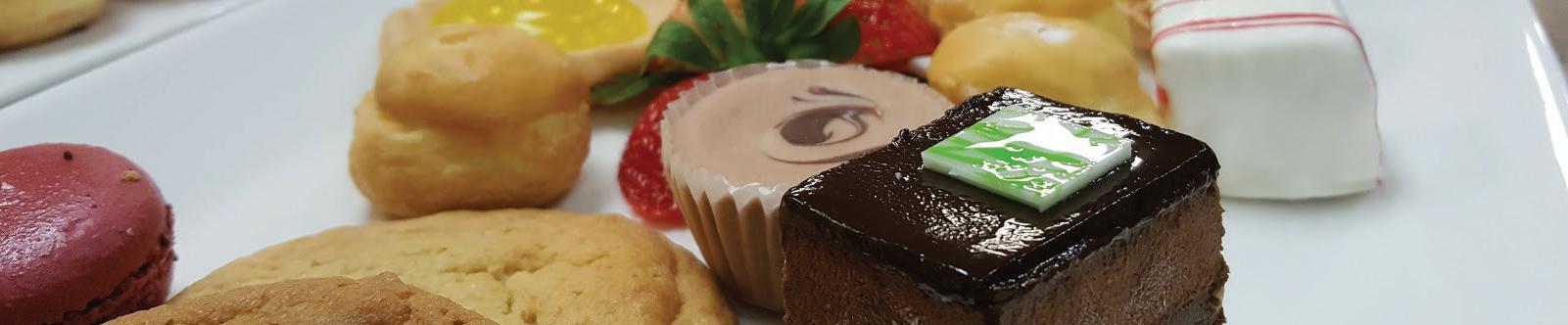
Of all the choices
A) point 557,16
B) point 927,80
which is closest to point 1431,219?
point 927,80

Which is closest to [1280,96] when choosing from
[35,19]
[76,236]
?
[76,236]

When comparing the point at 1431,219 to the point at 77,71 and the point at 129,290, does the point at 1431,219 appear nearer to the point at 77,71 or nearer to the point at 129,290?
the point at 129,290

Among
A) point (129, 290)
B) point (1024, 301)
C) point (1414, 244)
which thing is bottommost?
point (1414, 244)

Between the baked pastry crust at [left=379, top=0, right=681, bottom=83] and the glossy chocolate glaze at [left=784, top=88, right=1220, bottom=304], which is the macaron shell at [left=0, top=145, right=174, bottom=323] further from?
the glossy chocolate glaze at [left=784, top=88, right=1220, bottom=304]

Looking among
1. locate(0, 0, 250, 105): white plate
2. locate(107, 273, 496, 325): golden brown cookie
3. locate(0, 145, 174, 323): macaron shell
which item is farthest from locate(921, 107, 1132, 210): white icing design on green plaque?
locate(0, 0, 250, 105): white plate

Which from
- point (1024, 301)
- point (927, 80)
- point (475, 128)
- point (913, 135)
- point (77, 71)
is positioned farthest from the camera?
point (77, 71)
